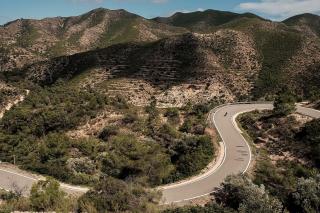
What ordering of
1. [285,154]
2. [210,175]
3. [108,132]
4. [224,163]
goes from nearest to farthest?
[210,175]
[224,163]
[285,154]
[108,132]

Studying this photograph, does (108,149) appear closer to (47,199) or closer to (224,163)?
(224,163)

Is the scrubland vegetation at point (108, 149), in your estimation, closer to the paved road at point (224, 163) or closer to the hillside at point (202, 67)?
the paved road at point (224, 163)

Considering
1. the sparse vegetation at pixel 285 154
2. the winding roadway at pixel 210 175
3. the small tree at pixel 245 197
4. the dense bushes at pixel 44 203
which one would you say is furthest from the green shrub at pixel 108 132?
the dense bushes at pixel 44 203

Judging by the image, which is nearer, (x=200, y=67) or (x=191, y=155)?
(x=191, y=155)

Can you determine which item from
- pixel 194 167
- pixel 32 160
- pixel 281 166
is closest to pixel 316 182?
pixel 281 166

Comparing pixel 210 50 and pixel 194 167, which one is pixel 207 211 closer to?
pixel 194 167

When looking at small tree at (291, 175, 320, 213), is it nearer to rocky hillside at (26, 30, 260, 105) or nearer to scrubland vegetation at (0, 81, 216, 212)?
scrubland vegetation at (0, 81, 216, 212)

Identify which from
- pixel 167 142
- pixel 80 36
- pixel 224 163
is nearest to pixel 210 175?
pixel 224 163
